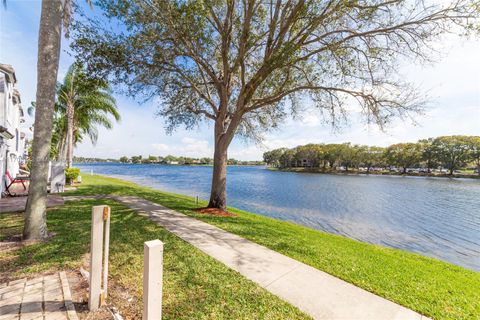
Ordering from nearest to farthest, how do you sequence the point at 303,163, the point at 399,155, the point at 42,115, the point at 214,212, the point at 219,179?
1. the point at 42,115
2. the point at 214,212
3. the point at 219,179
4. the point at 399,155
5. the point at 303,163

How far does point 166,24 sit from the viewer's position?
8.10 m

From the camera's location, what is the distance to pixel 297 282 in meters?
3.94

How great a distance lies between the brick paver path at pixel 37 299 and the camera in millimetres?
2721

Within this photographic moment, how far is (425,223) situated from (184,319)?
58.3ft

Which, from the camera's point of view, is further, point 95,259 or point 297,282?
point 297,282

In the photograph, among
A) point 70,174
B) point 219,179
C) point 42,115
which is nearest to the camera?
point 42,115

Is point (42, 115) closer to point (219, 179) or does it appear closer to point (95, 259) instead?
point (95, 259)

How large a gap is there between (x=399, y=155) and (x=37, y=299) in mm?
93214

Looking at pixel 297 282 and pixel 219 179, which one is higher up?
pixel 219 179

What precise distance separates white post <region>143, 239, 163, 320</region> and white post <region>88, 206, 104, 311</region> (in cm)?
122

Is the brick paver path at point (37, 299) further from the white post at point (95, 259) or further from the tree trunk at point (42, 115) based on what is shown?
the tree trunk at point (42, 115)

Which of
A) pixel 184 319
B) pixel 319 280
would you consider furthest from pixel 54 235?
pixel 319 280

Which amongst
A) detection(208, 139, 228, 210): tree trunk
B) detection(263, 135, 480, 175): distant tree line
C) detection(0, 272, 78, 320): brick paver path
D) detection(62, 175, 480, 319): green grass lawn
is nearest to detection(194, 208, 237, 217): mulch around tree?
detection(208, 139, 228, 210): tree trunk

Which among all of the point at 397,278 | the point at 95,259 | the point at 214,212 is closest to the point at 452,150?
the point at 214,212
